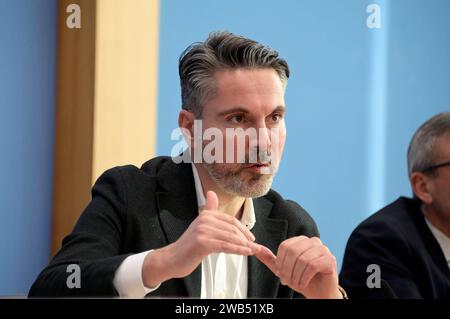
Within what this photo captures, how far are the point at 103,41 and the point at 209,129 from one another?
0.78 m

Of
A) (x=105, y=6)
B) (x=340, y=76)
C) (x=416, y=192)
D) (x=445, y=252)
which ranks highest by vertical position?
(x=105, y=6)

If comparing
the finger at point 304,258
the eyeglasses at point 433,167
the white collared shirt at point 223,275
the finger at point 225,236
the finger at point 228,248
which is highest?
the eyeglasses at point 433,167

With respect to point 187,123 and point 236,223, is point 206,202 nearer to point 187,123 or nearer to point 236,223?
point 236,223

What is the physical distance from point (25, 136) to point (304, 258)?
3.92 ft

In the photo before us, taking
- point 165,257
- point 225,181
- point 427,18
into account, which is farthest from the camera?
point 427,18

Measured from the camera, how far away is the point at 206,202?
1241 mm

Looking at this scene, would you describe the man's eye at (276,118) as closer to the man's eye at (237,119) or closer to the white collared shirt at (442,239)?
the man's eye at (237,119)

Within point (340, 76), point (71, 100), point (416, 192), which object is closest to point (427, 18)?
point (340, 76)

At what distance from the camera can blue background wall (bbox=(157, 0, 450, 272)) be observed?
90.8 inches

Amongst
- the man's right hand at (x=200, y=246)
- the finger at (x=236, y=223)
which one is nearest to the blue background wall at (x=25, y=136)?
the man's right hand at (x=200, y=246)

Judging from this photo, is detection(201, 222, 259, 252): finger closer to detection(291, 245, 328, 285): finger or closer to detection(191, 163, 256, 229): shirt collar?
detection(291, 245, 328, 285): finger

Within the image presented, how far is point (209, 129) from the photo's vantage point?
150cm

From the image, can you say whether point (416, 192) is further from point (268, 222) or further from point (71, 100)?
point (71, 100)

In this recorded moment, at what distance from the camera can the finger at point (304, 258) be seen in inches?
46.1
